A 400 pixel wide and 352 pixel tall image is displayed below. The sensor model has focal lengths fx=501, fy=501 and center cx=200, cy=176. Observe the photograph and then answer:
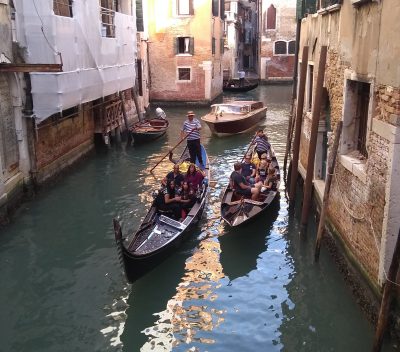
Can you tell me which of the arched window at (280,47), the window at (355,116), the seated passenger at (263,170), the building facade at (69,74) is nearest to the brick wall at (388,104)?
the window at (355,116)

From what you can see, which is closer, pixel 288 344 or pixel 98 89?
pixel 288 344

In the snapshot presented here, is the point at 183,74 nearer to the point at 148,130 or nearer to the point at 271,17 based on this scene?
the point at 148,130

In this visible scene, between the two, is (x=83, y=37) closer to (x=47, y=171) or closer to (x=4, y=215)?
(x=47, y=171)

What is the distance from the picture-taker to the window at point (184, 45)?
2042 centimetres

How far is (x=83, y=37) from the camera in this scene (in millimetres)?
9766

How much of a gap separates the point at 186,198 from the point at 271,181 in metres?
Answer: 1.48

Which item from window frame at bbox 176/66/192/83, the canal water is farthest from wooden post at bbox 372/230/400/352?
window frame at bbox 176/66/192/83

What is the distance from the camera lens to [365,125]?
5.57 m

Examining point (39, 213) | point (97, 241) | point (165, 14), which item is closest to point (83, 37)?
point (39, 213)

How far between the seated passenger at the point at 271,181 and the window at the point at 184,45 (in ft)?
44.4

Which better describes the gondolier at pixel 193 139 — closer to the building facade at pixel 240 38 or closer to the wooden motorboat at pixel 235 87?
the wooden motorboat at pixel 235 87

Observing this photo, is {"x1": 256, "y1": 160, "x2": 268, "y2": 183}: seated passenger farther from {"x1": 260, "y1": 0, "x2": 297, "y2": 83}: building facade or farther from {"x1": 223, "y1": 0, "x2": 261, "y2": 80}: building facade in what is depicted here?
{"x1": 260, "y1": 0, "x2": 297, "y2": 83}: building facade

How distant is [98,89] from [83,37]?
1.37m

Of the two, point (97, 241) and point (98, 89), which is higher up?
point (98, 89)
